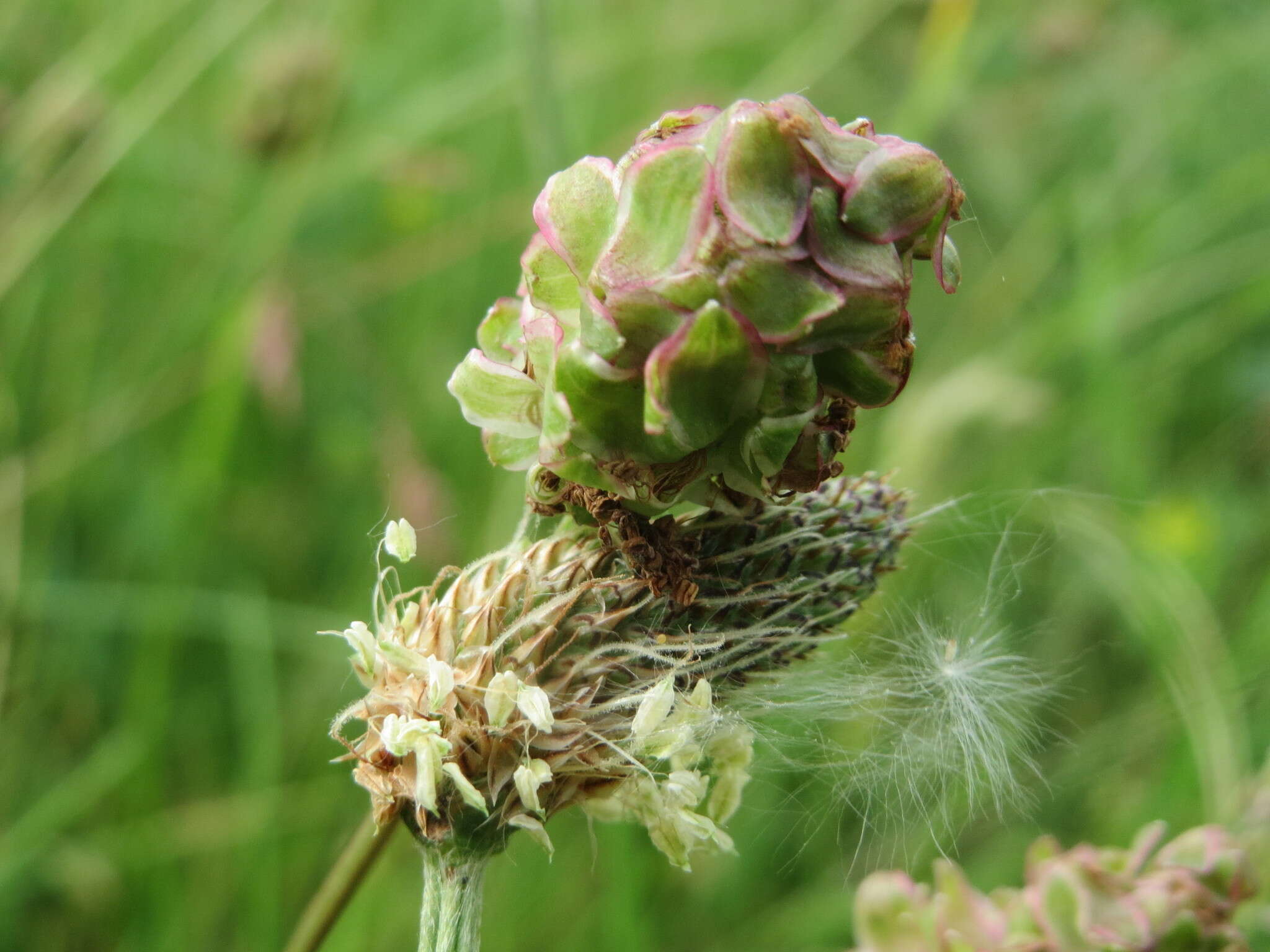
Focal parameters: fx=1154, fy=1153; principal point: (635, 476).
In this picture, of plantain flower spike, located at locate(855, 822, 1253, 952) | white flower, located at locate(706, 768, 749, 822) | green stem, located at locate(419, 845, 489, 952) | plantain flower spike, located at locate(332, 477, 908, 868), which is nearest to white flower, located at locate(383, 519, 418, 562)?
plantain flower spike, located at locate(332, 477, 908, 868)

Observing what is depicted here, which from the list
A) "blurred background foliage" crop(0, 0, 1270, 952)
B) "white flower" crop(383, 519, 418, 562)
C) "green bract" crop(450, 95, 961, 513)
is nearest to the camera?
"green bract" crop(450, 95, 961, 513)

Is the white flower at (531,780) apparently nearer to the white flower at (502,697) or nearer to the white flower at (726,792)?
the white flower at (502,697)

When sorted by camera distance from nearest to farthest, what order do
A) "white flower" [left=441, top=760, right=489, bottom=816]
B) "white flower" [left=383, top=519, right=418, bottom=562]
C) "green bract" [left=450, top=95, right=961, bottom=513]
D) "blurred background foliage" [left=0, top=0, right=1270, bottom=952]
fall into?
"green bract" [left=450, top=95, right=961, bottom=513] → "white flower" [left=441, top=760, right=489, bottom=816] → "white flower" [left=383, top=519, right=418, bottom=562] → "blurred background foliage" [left=0, top=0, right=1270, bottom=952]

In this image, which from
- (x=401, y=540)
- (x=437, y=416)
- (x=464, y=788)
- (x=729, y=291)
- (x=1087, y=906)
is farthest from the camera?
(x=437, y=416)

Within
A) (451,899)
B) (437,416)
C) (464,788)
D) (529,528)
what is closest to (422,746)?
(464,788)

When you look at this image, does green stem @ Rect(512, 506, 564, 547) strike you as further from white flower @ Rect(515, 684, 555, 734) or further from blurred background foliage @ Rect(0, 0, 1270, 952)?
blurred background foliage @ Rect(0, 0, 1270, 952)

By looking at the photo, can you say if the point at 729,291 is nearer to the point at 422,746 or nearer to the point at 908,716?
the point at 422,746

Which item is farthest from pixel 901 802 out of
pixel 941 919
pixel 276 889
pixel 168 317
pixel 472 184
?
pixel 472 184
